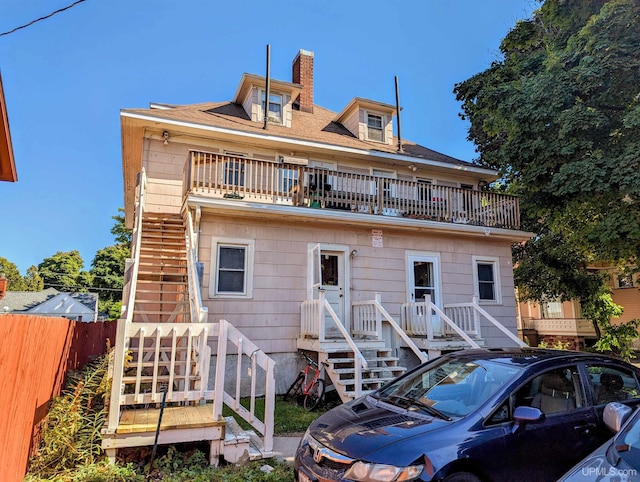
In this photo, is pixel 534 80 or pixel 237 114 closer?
pixel 534 80

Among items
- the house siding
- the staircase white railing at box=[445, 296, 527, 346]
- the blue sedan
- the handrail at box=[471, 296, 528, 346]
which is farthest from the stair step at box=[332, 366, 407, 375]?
the blue sedan

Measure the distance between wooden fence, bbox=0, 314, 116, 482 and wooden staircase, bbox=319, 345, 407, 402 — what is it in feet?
14.9

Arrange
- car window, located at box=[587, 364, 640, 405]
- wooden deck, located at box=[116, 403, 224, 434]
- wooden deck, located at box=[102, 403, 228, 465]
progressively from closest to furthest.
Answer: car window, located at box=[587, 364, 640, 405], wooden deck, located at box=[102, 403, 228, 465], wooden deck, located at box=[116, 403, 224, 434]

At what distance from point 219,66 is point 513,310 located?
12894mm

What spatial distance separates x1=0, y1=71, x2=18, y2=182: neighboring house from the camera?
5.20 meters

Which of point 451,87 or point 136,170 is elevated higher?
point 451,87

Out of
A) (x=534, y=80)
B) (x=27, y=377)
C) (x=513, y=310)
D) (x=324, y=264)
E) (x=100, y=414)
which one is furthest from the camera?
(x=513, y=310)

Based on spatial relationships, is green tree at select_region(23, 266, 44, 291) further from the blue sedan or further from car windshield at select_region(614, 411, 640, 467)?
car windshield at select_region(614, 411, 640, 467)

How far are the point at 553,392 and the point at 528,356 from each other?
0.43 m

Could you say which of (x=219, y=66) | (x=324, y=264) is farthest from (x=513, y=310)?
(x=219, y=66)

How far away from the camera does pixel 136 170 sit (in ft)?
42.8

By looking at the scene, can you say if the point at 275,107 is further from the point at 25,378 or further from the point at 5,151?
the point at 25,378

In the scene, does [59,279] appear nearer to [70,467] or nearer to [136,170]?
[136,170]

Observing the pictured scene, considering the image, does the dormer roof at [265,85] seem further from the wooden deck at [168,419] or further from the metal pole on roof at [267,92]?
the wooden deck at [168,419]
